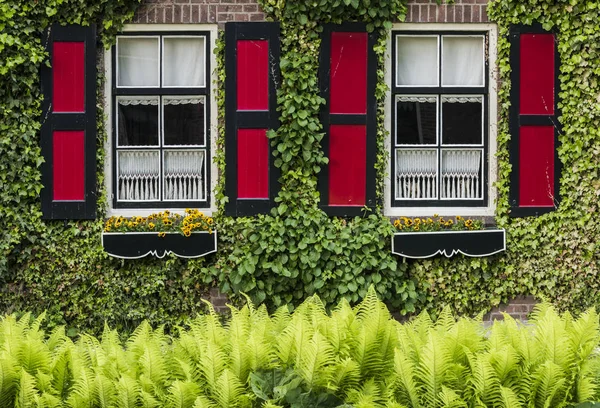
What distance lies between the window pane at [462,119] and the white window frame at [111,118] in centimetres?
223

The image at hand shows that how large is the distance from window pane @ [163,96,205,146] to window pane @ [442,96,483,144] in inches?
92.8

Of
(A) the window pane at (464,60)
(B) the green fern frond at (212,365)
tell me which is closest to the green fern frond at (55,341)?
(B) the green fern frond at (212,365)

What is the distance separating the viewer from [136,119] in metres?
8.02

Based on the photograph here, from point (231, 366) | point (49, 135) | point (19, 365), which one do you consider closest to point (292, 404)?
point (231, 366)

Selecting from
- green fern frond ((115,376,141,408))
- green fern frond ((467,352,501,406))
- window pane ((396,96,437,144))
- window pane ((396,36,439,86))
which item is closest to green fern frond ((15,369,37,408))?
green fern frond ((115,376,141,408))

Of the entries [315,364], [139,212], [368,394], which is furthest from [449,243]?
[315,364]

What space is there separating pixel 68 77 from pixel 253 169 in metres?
1.93

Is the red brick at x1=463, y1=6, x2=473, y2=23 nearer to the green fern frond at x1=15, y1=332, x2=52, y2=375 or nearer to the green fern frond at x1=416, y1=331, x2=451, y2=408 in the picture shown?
the green fern frond at x1=416, y1=331, x2=451, y2=408

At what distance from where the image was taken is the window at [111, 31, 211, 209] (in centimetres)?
795

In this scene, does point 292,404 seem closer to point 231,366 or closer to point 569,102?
point 231,366

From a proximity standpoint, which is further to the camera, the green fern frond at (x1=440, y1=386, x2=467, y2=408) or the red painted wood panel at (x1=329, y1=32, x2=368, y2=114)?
the red painted wood panel at (x1=329, y1=32, x2=368, y2=114)

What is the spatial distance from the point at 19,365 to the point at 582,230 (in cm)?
609

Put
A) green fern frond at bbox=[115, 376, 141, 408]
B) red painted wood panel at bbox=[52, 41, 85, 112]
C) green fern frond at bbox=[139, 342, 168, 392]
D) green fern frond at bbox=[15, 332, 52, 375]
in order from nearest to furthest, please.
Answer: green fern frond at bbox=[115, 376, 141, 408]
green fern frond at bbox=[139, 342, 168, 392]
green fern frond at bbox=[15, 332, 52, 375]
red painted wood panel at bbox=[52, 41, 85, 112]

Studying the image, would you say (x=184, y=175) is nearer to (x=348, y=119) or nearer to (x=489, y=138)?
(x=348, y=119)
